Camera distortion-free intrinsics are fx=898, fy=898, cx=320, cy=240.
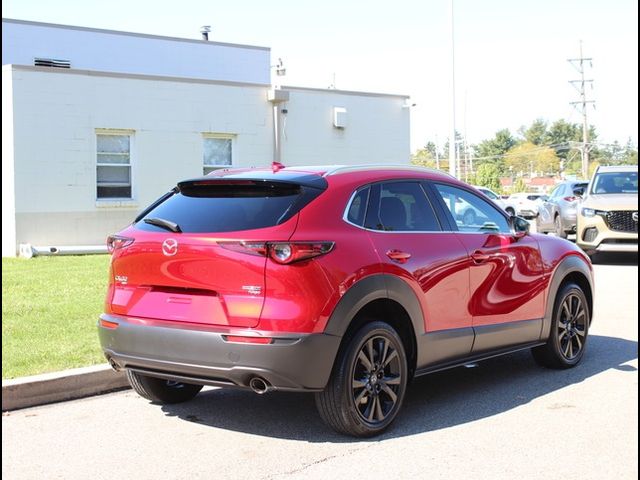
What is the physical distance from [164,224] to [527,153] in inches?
4018

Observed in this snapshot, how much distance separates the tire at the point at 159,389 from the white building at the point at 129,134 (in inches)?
535

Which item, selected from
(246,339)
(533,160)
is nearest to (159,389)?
(246,339)

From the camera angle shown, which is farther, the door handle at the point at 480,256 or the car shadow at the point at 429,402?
the door handle at the point at 480,256

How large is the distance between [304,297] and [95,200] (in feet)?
52.0

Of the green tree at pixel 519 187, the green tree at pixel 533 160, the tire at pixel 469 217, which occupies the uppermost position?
the green tree at pixel 533 160

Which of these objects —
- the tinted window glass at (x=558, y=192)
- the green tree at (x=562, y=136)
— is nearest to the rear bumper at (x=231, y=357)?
the tinted window glass at (x=558, y=192)

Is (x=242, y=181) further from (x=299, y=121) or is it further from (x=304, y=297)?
(x=299, y=121)

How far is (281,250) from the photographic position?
5.46 meters

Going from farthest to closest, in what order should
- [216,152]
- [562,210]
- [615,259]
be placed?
[562,210], [216,152], [615,259]

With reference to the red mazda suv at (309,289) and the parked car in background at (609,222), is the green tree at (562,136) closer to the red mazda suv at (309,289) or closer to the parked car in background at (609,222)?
the parked car in background at (609,222)

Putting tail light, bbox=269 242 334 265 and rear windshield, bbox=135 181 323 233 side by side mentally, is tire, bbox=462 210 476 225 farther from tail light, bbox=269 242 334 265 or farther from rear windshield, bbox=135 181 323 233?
tail light, bbox=269 242 334 265

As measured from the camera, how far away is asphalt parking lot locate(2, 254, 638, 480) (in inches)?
205

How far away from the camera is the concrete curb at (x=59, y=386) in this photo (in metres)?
6.58

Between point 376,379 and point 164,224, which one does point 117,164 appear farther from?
point 376,379
